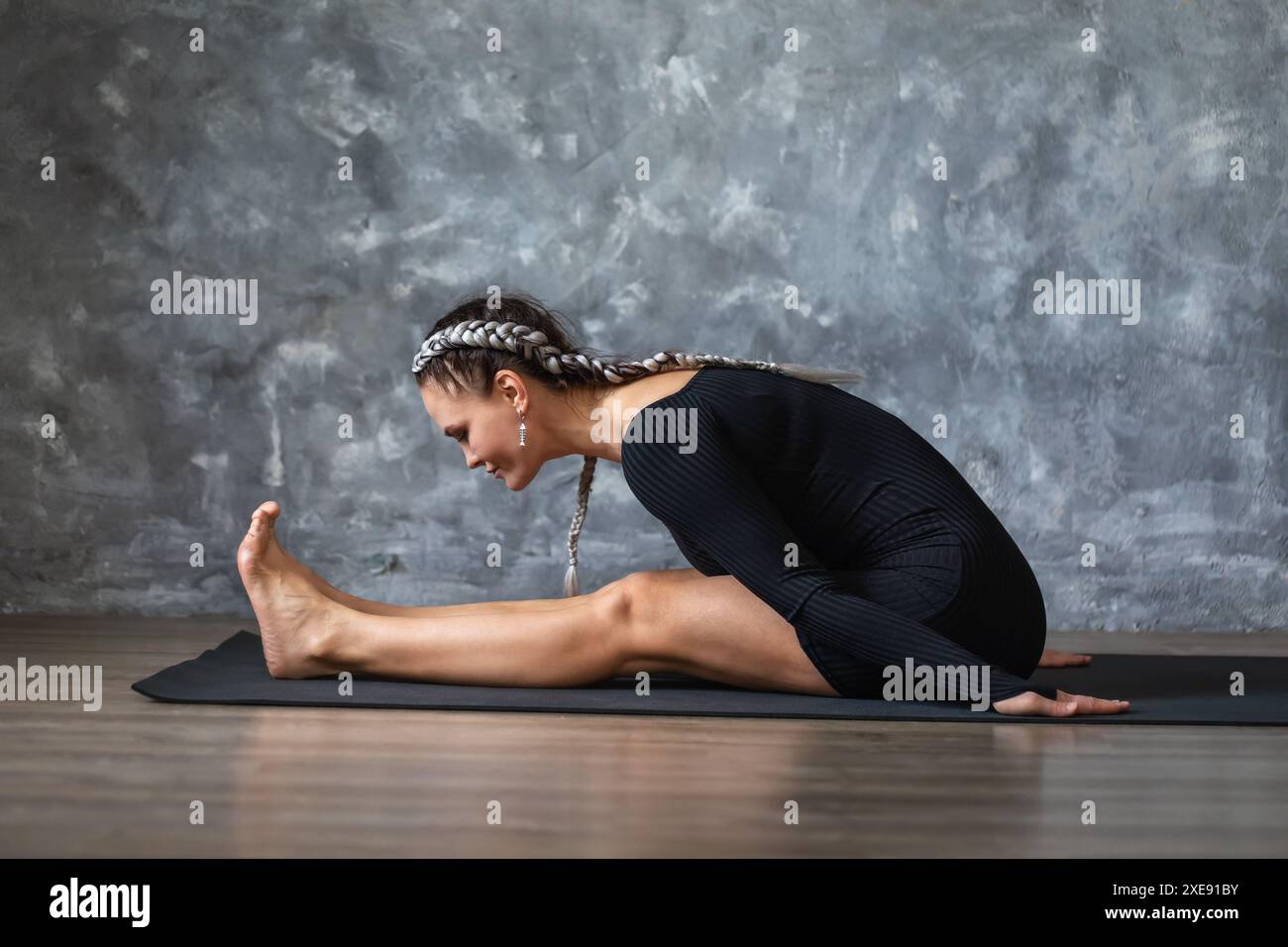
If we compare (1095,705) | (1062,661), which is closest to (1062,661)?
(1062,661)

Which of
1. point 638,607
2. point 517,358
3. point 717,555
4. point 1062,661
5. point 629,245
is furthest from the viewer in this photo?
point 629,245

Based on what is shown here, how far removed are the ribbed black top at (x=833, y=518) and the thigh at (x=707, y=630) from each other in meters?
0.06

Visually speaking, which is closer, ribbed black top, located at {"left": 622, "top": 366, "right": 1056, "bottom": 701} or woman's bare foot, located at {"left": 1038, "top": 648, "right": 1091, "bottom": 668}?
ribbed black top, located at {"left": 622, "top": 366, "right": 1056, "bottom": 701}

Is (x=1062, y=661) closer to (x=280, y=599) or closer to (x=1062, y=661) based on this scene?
(x=1062, y=661)

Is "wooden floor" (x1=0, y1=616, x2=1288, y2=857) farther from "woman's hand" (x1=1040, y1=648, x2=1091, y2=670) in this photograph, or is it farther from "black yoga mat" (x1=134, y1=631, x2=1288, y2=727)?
"woman's hand" (x1=1040, y1=648, x2=1091, y2=670)

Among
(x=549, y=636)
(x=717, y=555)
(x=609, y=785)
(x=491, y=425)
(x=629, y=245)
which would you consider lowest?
(x=609, y=785)

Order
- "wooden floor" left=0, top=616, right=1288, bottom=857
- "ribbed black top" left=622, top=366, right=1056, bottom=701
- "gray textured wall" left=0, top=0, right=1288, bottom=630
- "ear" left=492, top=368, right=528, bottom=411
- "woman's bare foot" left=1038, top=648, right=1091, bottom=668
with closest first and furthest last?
"wooden floor" left=0, top=616, right=1288, bottom=857 < "ribbed black top" left=622, top=366, right=1056, bottom=701 < "ear" left=492, top=368, right=528, bottom=411 < "woman's bare foot" left=1038, top=648, right=1091, bottom=668 < "gray textured wall" left=0, top=0, right=1288, bottom=630

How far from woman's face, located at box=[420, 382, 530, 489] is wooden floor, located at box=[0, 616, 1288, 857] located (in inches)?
17.8

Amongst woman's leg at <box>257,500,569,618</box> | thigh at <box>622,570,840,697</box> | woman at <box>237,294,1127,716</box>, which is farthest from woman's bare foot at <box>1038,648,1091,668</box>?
woman's leg at <box>257,500,569,618</box>

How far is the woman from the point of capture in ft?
6.59

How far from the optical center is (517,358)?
2.22 m

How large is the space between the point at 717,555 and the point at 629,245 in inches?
74.9

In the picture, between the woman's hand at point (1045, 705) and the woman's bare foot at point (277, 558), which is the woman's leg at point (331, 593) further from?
the woman's hand at point (1045, 705)

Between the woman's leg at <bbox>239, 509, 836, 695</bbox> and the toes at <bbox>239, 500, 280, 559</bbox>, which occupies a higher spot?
the toes at <bbox>239, 500, 280, 559</bbox>
